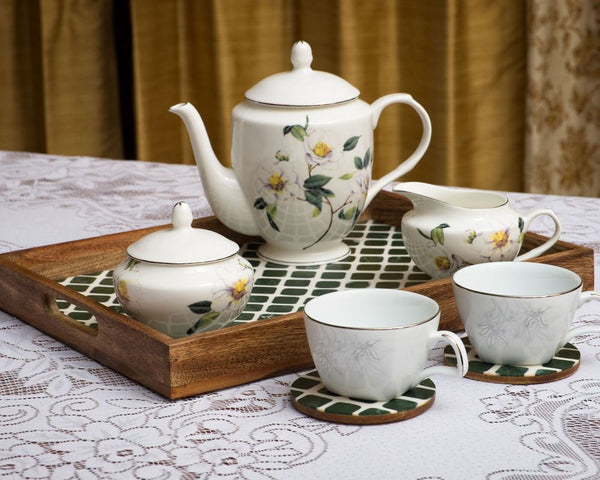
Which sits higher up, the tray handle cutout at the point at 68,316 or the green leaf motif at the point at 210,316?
the green leaf motif at the point at 210,316

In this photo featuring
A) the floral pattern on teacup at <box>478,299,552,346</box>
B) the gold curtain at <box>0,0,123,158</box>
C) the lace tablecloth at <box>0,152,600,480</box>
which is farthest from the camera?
the gold curtain at <box>0,0,123,158</box>

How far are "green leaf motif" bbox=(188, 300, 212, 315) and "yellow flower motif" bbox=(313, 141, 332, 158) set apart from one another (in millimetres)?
252

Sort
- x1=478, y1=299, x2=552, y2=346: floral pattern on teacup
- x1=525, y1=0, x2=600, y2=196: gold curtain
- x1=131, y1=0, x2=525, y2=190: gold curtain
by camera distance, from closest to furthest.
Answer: x1=478, y1=299, x2=552, y2=346: floral pattern on teacup
x1=525, y1=0, x2=600, y2=196: gold curtain
x1=131, y1=0, x2=525, y2=190: gold curtain

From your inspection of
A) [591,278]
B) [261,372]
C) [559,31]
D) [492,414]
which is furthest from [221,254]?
[559,31]

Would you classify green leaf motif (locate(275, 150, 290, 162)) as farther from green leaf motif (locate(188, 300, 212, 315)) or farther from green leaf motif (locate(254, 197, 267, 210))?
green leaf motif (locate(188, 300, 212, 315))

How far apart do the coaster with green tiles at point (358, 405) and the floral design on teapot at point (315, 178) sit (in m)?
0.31

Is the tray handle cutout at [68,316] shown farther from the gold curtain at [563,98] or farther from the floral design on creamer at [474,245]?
the gold curtain at [563,98]

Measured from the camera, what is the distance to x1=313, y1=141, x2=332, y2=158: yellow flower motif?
0.96 metres

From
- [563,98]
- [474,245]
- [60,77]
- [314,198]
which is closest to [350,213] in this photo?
[314,198]

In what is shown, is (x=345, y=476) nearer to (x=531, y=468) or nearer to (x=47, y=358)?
(x=531, y=468)

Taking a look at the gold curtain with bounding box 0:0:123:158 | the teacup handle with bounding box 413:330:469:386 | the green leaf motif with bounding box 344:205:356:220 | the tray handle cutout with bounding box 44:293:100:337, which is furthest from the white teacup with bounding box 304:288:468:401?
the gold curtain with bounding box 0:0:123:158

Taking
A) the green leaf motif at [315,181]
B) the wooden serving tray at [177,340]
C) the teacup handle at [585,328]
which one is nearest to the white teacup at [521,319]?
the teacup handle at [585,328]

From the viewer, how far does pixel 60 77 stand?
101 inches

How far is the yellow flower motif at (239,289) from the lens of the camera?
2.57 ft
